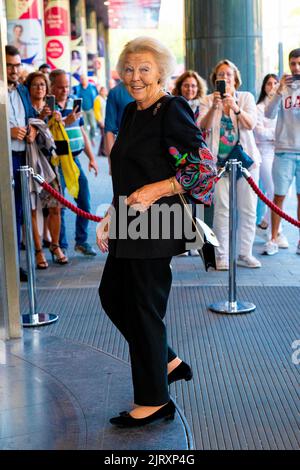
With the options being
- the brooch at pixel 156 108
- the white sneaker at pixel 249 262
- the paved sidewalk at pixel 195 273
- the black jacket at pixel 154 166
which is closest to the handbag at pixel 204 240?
the black jacket at pixel 154 166

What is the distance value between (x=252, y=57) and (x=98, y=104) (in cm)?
1512

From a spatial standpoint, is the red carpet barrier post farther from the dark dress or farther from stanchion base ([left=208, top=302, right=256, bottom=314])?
the dark dress

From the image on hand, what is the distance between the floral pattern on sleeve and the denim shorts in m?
4.40

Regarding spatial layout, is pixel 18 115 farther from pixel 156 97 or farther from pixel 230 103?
pixel 156 97

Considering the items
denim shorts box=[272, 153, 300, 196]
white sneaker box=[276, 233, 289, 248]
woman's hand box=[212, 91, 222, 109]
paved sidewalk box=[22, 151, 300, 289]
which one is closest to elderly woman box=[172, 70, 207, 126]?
woman's hand box=[212, 91, 222, 109]

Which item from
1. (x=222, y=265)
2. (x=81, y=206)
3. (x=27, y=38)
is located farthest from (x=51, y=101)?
(x=27, y=38)

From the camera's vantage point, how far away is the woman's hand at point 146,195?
11.9 ft

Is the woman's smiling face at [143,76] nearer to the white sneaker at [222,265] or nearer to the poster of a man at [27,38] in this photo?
the white sneaker at [222,265]

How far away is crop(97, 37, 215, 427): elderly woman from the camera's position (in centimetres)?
366

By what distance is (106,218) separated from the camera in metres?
4.01

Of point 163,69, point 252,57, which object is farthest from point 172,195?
point 252,57

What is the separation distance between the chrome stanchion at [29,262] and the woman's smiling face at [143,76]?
2.23 m

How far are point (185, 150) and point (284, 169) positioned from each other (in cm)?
Answer: 449

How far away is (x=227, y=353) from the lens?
5.12m
